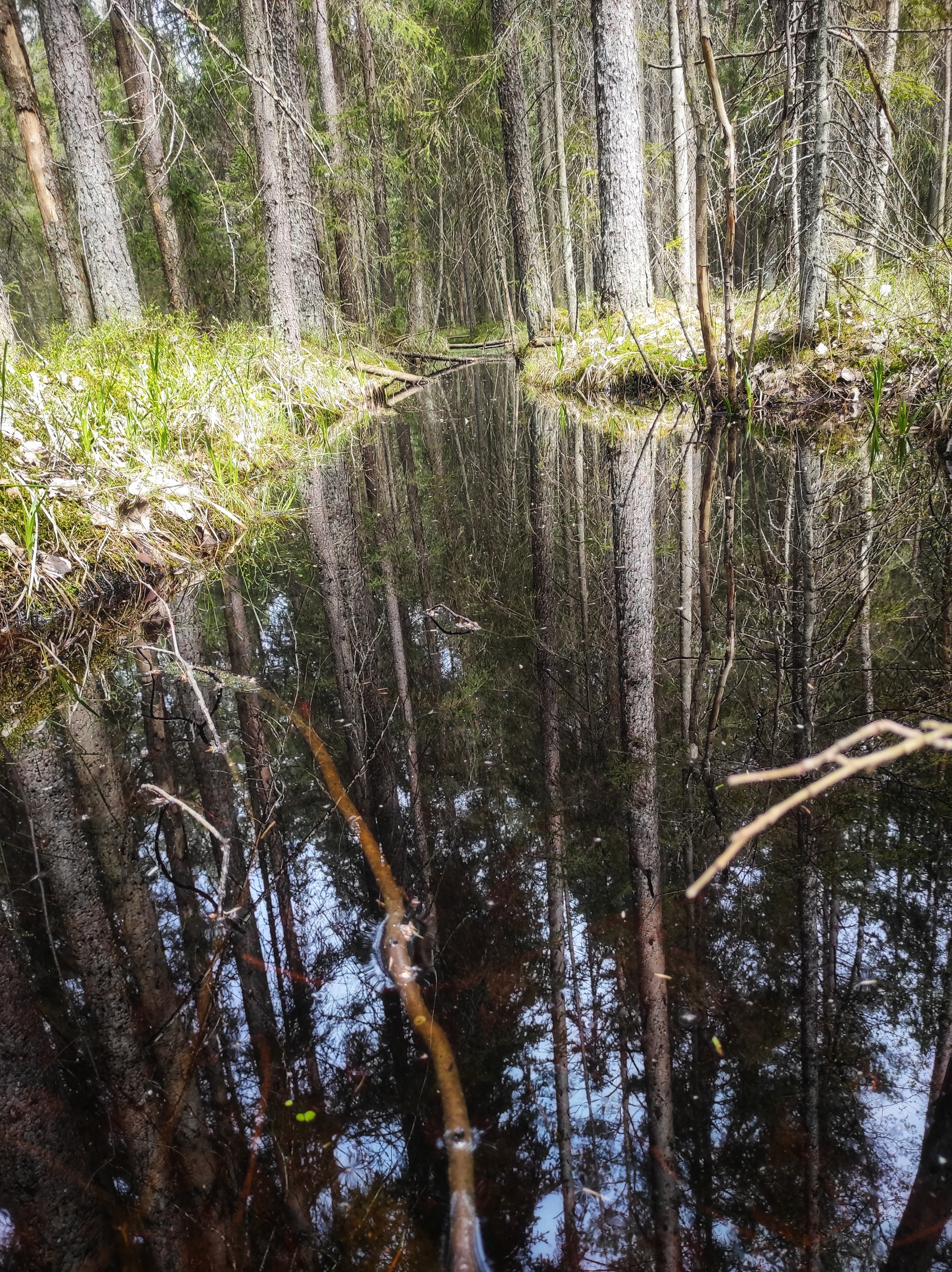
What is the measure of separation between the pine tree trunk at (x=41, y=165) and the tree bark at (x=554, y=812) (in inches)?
254

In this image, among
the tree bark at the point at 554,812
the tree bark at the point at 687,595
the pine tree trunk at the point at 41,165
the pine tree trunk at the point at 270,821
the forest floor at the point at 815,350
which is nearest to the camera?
the tree bark at the point at 554,812

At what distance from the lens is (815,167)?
540cm

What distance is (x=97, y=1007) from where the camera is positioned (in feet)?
5.53

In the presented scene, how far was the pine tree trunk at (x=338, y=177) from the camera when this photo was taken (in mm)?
10625

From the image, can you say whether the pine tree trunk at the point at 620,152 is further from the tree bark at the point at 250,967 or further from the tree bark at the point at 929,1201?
the tree bark at the point at 929,1201

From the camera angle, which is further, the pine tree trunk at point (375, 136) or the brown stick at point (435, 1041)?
the pine tree trunk at point (375, 136)

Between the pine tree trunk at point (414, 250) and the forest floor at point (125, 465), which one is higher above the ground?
the pine tree trunk at point (414, 250)

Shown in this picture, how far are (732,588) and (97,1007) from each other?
2834 mm

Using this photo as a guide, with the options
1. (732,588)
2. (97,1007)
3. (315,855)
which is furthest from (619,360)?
(97,1007)

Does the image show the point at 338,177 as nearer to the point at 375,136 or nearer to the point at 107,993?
the point at 375,136

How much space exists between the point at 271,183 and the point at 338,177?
1504 millimetres

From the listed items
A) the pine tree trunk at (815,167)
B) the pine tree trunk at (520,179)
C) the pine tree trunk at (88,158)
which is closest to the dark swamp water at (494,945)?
the pine tree trunk at (815,167)

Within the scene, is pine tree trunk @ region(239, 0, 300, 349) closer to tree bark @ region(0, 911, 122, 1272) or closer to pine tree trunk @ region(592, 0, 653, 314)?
pine tree trunk @ region(592, 0, 653, 314)

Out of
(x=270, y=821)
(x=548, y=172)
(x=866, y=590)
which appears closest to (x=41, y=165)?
(x=548, y=172)
